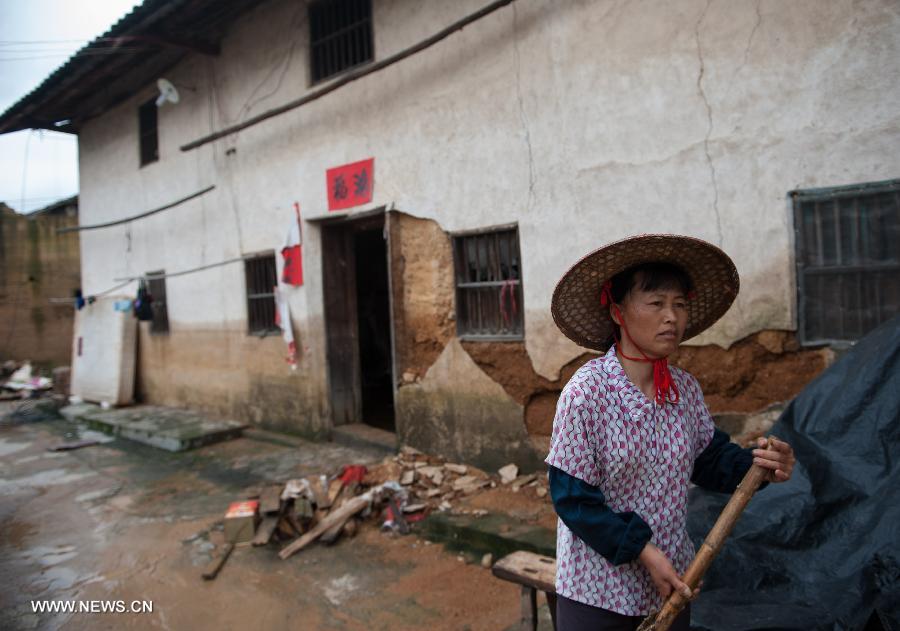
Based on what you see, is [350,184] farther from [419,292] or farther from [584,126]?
[584,126]

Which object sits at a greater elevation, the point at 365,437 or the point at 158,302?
the point at 158,302

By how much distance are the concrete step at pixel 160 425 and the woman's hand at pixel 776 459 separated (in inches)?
298

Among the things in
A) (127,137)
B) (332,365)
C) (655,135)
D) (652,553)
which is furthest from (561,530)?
(127,137)

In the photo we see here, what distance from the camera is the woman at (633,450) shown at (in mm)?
1622

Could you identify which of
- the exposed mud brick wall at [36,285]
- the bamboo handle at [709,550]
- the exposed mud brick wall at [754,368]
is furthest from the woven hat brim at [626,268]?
the exposed mud brick wall at [36,285]

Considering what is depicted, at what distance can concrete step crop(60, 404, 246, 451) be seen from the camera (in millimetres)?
8016

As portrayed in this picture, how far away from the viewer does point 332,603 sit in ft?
12.8

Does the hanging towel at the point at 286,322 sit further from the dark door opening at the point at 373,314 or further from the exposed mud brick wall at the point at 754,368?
the exposed mud brick wall at the point at 754,368

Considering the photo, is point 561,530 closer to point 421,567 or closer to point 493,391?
point 421,567

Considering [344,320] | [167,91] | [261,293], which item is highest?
[167,91]

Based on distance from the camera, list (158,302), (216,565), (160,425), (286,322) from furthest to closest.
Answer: (158,302)
(160,425)
(286,322)
(216,565)

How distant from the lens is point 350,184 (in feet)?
22.2

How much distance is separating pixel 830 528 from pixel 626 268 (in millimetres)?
1372

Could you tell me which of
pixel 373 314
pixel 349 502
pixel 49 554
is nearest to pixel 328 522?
pixel 349 502
